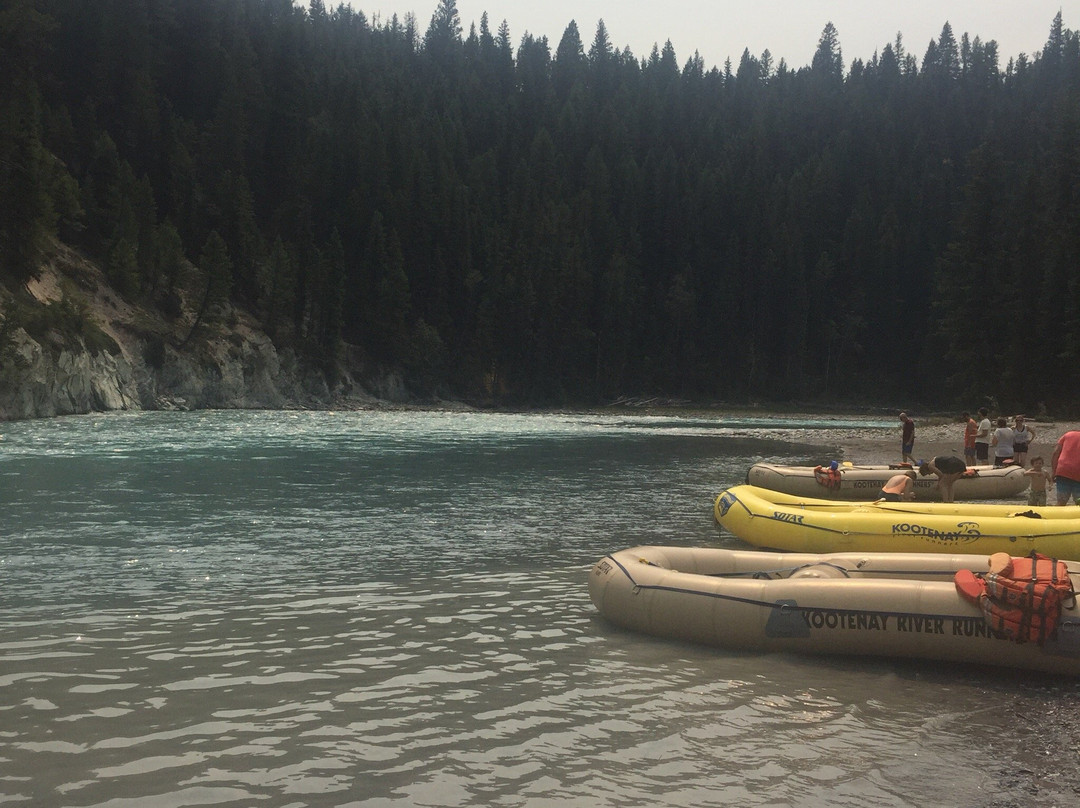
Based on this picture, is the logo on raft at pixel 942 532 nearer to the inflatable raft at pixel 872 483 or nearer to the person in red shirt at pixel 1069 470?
the person in red shirt at pixel 1069 470

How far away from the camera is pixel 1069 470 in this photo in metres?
13.0

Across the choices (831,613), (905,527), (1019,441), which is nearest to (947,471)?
(905,527)

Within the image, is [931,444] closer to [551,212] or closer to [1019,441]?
[1019,441]

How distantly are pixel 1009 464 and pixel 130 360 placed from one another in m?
49.9

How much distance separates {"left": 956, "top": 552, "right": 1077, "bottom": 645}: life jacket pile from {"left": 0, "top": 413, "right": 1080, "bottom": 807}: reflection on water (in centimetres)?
45

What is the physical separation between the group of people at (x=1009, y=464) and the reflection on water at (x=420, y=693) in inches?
136

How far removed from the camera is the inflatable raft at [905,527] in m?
11.6

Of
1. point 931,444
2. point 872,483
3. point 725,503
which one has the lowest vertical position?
point 931,444

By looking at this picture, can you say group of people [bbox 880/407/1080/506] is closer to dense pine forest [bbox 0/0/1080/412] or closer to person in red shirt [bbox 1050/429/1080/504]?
person in red shirt [bbox 1050/429/1080/504]

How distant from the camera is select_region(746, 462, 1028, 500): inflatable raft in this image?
18.5 metres

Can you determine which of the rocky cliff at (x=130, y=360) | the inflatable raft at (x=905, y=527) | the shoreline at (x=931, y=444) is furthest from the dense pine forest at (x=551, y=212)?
the inflatable raft at (x=905, y=527)

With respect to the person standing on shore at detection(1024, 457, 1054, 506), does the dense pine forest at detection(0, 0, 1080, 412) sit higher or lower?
higher

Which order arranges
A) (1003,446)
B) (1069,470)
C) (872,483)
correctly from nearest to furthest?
(1069,470), (872,483), (1003,446)

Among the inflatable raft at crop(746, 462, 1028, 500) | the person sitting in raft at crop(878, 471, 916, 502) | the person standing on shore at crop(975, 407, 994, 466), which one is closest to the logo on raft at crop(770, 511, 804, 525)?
the person sitting in raft at crop(878, 471, 916, 502)
